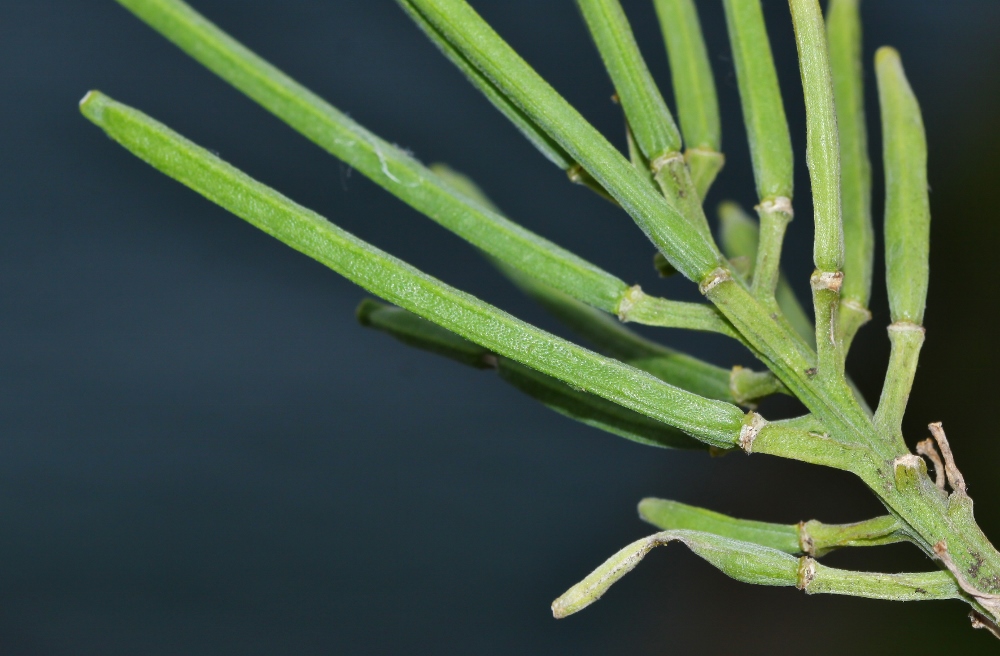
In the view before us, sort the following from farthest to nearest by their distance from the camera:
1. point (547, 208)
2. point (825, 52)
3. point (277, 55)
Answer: point (547, 208) → point (277, 55) → point (825, 52)

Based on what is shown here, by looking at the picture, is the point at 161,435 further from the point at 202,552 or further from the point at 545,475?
the point at 545,475

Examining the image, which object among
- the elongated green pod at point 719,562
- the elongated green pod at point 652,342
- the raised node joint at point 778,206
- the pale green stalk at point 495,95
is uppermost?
the pale green stalk at point 495,95

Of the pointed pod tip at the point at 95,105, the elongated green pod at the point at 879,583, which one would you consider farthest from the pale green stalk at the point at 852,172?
the pointed pod tip at the point at 95,105

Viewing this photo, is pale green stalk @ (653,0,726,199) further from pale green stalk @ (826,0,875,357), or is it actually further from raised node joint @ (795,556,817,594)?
raised node joint @ (795,556,817,594)

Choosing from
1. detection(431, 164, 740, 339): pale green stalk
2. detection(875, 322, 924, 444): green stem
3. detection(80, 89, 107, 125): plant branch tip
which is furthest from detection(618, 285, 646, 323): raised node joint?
detection(80, 89, 107, 125): plant branch tip

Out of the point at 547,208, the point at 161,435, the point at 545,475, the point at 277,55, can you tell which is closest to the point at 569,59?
the point at 547,208

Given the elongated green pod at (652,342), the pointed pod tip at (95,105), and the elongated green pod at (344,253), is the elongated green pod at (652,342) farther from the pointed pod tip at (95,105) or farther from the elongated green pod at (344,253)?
the pointed pod tip at (95,105)

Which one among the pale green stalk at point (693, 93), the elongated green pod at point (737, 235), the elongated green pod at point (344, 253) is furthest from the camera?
the elongated green pod at point (737, 235)
